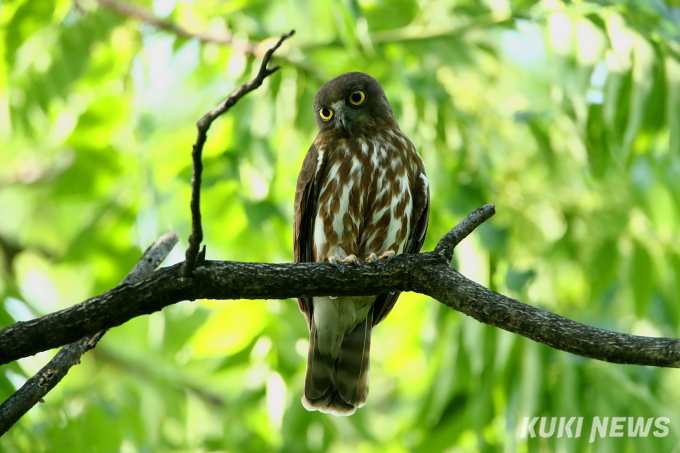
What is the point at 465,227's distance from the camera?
3.09m

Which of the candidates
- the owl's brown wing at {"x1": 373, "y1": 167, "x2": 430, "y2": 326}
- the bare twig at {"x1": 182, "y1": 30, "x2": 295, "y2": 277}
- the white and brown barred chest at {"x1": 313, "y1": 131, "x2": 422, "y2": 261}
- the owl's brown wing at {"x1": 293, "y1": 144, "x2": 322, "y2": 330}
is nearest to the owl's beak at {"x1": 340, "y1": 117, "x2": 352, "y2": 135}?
the white and brown barred chest at {"x1": 313, "y1": 131, "x2": 422, "y2": 261}

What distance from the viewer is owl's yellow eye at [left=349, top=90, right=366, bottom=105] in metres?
5.12

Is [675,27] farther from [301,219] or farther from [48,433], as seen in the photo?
[48,433]

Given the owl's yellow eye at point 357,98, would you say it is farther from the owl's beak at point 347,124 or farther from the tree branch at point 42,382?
the tree branch at point 42,382

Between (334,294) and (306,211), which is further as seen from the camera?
(306,211)

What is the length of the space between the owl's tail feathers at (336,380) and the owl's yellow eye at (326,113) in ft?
5.92

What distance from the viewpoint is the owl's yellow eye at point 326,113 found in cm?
517

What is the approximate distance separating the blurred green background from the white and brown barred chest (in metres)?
0.59

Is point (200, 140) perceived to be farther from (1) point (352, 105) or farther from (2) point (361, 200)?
(1) point (352, 105)

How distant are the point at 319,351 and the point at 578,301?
3.60 metres

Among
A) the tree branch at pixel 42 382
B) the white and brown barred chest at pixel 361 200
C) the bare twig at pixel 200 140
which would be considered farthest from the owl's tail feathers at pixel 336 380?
the bare twig at pixel 200 140

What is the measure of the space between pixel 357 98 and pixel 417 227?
1.23m

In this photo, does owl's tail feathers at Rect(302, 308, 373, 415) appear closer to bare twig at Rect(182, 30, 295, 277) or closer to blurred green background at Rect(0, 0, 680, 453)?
blurred green background at Rect(0, 0, 680, 453)

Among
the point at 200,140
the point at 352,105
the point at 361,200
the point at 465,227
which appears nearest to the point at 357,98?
the point at 352,105
